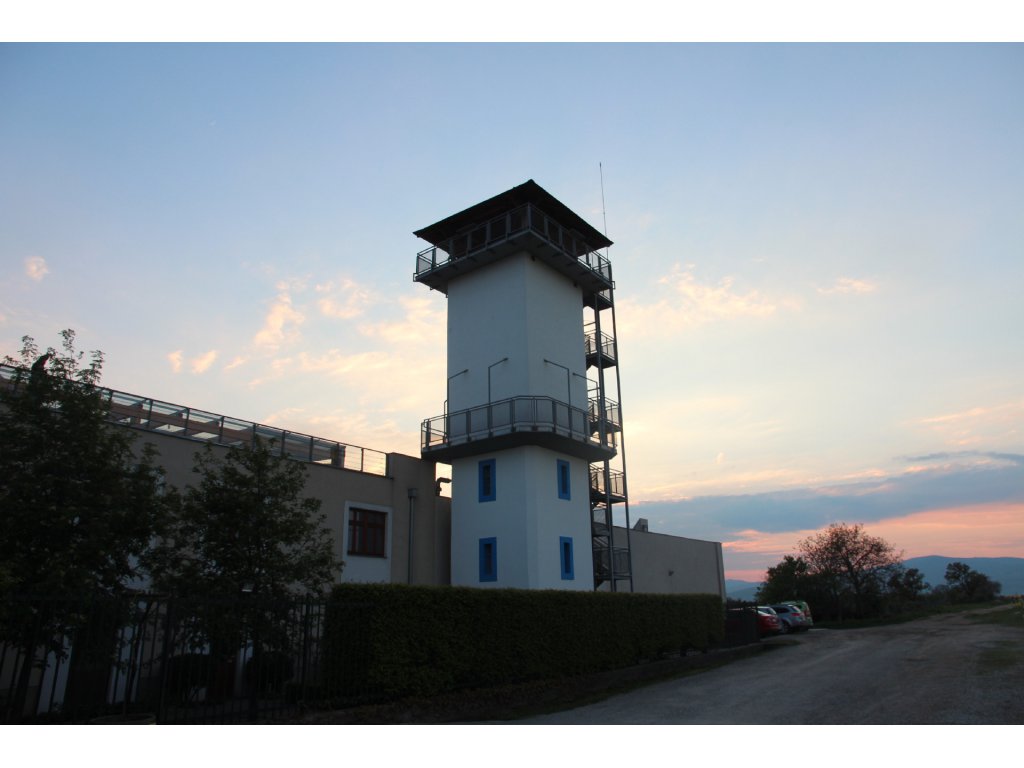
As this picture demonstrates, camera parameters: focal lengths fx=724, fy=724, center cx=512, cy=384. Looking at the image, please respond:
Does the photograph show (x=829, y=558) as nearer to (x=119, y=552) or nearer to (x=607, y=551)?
(x=607, y=551)

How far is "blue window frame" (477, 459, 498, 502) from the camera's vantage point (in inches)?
1017

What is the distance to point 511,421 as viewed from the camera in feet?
83.5

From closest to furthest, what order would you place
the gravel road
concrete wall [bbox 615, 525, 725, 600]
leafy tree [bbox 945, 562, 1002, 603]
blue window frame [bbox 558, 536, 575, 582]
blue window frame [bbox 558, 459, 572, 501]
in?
1. the gravel road
2. blue window frame [bbox 558, 536, 575, 582]
3. blue window frame [bbox 558, 459, 572, 501]
4. concrete wall [bbox 615, 525, 725, 600]
5. leafy tree [bbox 945, 562, 1002, 603]

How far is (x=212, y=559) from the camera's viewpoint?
14.6 metres

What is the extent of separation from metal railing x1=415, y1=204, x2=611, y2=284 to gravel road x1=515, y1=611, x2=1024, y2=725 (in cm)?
1635

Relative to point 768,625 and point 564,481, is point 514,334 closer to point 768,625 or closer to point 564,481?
point 564,481

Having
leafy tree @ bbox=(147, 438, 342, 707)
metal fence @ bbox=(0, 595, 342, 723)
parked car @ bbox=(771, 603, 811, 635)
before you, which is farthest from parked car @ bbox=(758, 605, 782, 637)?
metal fence @ bbox=(0, 595, 342, 723)

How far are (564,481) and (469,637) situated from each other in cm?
1133

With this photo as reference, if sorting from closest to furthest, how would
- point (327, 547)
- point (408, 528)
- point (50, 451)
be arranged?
point (50, 451)
point (327, 547)
point (408, 528)

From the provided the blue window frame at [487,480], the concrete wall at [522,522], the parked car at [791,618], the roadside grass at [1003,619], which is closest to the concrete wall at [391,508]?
the concrete wall at [522,522]

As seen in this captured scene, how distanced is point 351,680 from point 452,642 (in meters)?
2.58

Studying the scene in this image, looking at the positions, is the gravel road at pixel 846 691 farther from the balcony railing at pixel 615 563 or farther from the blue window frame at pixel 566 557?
the blue window frame at pixel 566 557

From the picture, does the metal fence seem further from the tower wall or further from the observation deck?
the observation deck

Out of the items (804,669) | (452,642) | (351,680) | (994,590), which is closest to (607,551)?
(804,669)
